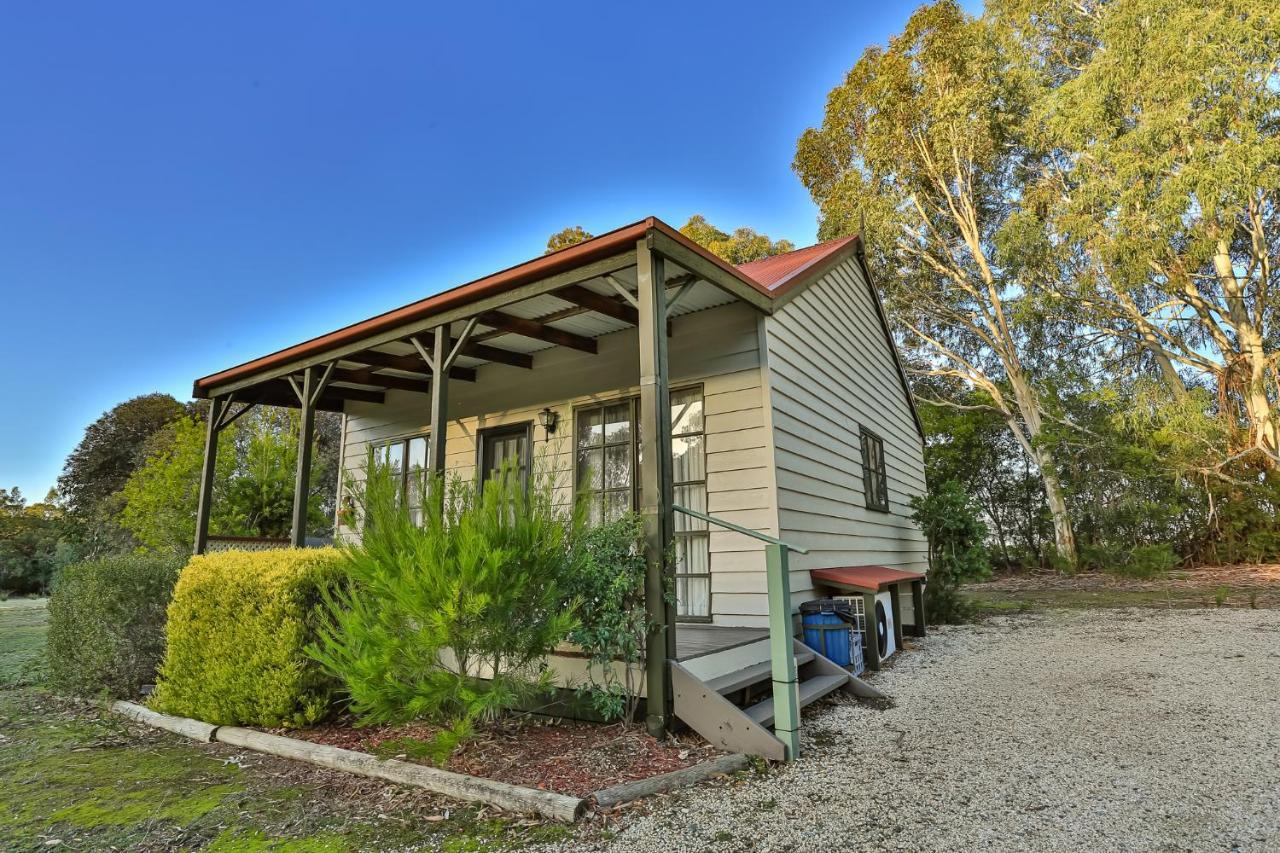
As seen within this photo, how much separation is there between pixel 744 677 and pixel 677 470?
2076 mm

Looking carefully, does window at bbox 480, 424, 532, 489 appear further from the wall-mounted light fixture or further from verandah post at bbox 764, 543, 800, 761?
verandah post at bbox 764, 543, 800, 761

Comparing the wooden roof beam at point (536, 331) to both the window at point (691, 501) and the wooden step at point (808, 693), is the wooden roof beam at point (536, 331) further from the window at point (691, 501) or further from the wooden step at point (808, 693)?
the wooden step at point (808, 693)

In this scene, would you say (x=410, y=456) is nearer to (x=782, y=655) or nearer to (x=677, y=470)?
(x=677, y=470)

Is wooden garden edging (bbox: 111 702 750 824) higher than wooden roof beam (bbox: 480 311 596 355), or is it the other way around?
wooden roof beam (bbox: 480 311 596 355)

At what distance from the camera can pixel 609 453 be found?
597 centimetres

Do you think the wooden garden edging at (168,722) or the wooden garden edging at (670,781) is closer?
the wooden garden edging at (670,781)

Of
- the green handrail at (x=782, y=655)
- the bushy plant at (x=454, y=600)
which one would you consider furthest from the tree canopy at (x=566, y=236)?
the green handrail at (x=782, y=655)

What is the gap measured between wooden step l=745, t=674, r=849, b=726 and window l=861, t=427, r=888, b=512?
327cm

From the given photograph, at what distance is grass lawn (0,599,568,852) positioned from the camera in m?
2.35

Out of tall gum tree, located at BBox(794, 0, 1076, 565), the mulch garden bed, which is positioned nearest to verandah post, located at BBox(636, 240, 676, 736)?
the mulch garden bed

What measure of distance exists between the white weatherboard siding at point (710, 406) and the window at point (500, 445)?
95 millimetres

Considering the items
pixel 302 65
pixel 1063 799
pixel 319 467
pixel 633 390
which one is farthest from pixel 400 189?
pixel 1063 799

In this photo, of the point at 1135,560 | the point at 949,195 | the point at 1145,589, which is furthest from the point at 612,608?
→ the point at 949,195

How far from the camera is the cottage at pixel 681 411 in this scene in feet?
11.5
